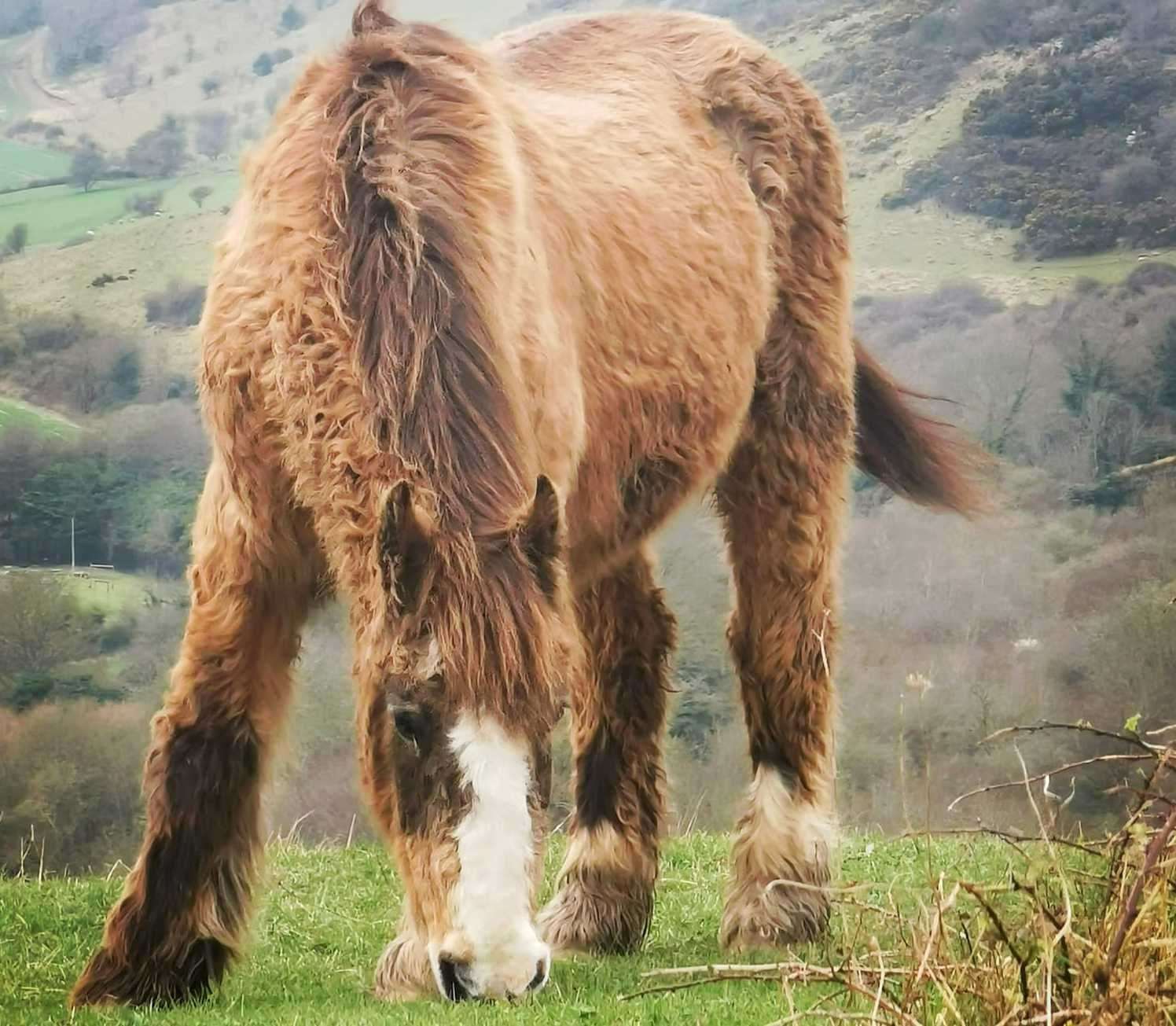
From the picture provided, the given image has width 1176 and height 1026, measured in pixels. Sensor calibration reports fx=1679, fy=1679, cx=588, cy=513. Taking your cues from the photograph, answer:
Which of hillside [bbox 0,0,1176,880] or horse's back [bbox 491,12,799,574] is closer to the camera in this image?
horse's back [bbox 491,12,799,574]

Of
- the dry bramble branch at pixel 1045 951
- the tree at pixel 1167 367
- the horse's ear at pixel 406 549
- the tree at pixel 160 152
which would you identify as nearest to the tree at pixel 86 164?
the tree at pixel 160 152

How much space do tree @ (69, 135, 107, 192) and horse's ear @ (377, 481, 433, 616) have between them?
229 inches

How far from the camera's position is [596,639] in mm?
4609

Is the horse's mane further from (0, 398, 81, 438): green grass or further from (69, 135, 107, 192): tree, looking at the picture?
(69, 135, 107, 192): tree

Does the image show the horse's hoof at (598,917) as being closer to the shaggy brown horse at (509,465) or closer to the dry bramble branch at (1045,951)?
the shaggy brown horse at (509,465)

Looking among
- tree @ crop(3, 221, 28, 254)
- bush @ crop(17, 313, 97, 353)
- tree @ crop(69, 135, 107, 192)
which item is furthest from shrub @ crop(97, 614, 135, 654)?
tree @ crop(69, 135, 107, 192)

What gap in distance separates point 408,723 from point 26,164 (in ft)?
19.7

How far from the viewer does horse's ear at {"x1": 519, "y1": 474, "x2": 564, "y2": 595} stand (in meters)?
2.85

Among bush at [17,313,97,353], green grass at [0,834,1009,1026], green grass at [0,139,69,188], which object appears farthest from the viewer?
→ green grass at [0,139,69,188]

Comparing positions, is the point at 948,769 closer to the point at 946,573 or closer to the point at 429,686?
the point at 946,573

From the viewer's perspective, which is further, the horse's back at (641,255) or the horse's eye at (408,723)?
the horse's back at (641,255)

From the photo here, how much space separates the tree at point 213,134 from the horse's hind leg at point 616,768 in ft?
14.1

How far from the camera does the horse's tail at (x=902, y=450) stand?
17.0ft

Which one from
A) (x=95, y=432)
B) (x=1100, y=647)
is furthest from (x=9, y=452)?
(x=1100, y=647)
